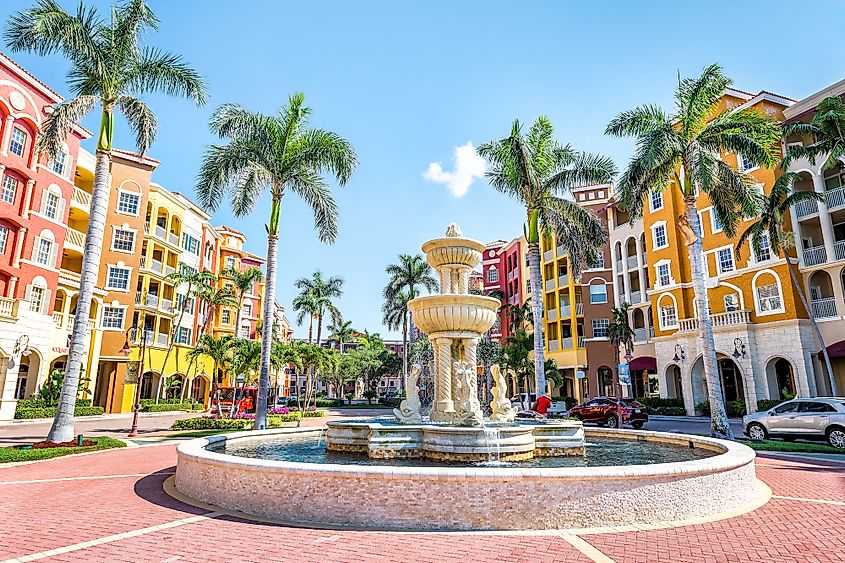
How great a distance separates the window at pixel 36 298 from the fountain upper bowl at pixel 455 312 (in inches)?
1083

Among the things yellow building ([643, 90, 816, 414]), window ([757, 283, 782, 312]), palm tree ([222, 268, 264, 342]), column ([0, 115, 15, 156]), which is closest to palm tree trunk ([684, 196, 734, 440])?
yellow building ([643, 90, 816, 414])

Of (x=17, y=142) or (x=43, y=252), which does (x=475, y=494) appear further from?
(x=17, y=142)

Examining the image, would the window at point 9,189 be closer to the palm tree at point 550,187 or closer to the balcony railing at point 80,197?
the balcony railing at point 80,197

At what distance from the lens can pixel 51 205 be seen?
3095cm

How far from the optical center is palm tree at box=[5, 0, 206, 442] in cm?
1592

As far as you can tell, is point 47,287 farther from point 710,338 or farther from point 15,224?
point 710,338

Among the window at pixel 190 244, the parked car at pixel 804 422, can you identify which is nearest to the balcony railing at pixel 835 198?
the parked car at pixel 804 422

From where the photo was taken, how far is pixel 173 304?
147ft

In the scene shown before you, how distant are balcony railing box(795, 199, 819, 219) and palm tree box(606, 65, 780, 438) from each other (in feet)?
35.8

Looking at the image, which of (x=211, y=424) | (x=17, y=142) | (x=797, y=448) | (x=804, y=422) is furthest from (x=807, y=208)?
(x=17, y=142)

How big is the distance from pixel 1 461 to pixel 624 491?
48.9ft

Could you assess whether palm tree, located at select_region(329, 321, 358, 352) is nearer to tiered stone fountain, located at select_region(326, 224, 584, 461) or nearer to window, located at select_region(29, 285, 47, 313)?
window, located at select_region(29, 285, 47, 313)

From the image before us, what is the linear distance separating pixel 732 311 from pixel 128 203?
43786 millimetres

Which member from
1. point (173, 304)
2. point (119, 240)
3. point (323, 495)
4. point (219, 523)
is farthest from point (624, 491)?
point (173, 304)
